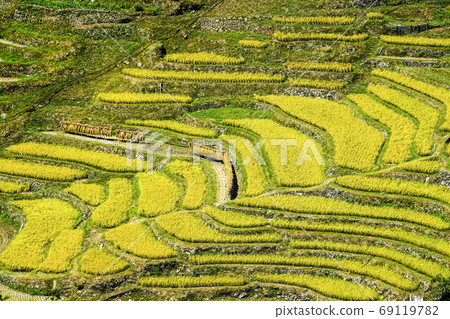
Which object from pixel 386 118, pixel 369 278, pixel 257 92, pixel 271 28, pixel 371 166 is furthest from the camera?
pixel 271 28

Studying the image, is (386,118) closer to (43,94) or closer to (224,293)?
(224,293)

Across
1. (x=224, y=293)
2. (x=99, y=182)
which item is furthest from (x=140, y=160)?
(x=224, y=293)

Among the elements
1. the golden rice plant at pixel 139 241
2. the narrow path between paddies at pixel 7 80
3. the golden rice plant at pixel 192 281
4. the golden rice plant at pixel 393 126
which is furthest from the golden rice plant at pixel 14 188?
the golden rice plant at pixel 393 126

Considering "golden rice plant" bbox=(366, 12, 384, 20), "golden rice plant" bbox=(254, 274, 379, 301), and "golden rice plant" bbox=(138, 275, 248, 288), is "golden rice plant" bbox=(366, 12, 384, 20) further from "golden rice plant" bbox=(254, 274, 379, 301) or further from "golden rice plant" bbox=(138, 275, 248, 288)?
"golden rice plant" bbox=(138, 275, 248, 288)

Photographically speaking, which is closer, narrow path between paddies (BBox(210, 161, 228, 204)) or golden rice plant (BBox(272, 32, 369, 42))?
narrow path between paddies (BBox(210, 161, 228, 204))

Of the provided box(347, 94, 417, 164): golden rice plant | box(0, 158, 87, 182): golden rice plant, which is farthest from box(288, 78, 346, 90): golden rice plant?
box(0, 158, 87, 182): golden rice plant

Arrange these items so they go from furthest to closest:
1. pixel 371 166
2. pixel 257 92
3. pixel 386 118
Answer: pixel 257 92, pixel 386 118, pixel 371 166

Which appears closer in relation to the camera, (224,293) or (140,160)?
(224,293)

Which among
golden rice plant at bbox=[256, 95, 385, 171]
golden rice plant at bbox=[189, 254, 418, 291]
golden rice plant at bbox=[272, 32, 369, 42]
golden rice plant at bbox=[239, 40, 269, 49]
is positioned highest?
golden rice plant at bbox=[272, 32, 369, 42]

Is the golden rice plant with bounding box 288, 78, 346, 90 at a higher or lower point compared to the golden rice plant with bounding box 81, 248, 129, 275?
higher
